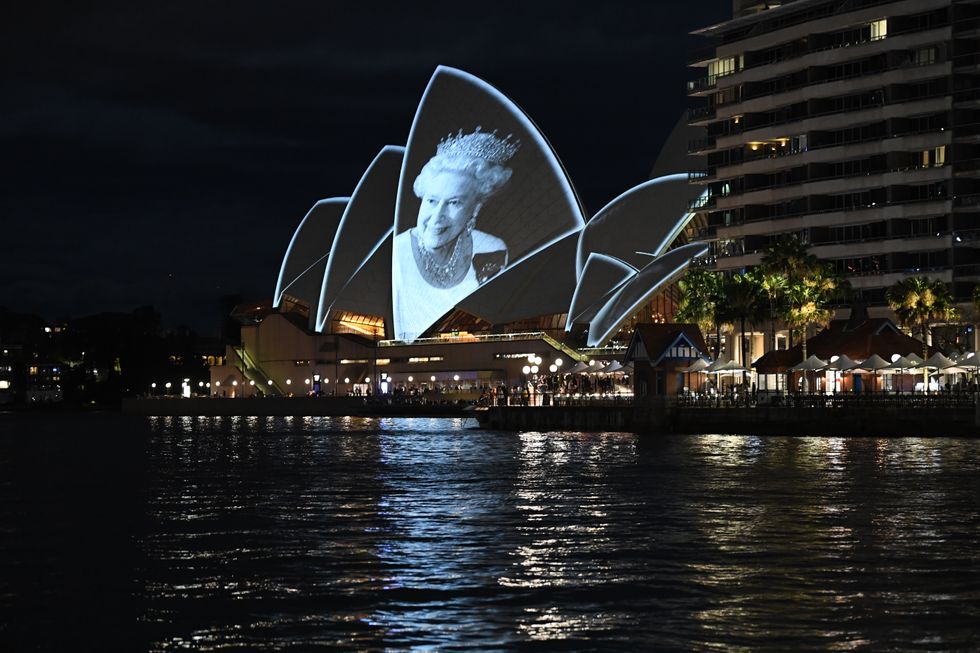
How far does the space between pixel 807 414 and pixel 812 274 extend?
13.1 metres

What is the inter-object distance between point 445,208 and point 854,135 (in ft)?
141

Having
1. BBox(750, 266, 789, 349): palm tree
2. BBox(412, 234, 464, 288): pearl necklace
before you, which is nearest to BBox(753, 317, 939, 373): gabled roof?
BBox(750, 266, 789, 349): palm tree

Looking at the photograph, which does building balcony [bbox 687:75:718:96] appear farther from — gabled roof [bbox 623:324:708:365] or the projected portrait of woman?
gabled roof [bbox 623:324:708:365]

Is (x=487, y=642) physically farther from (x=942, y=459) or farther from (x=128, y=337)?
(x=128, y=337)

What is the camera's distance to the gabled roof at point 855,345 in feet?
225

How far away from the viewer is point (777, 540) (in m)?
26.6

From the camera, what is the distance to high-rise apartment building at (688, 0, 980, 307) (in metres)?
83.2

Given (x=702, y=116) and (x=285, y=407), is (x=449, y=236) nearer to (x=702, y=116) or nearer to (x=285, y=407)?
(x=285, y=407)

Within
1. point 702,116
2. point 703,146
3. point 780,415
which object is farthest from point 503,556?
point 703,146

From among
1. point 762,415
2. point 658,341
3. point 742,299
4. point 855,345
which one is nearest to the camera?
point 762,415

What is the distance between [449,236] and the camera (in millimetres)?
122625

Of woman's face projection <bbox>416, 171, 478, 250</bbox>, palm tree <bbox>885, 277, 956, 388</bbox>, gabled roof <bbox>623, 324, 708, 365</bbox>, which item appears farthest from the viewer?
woman's face projection <bbox>416, 171, 478, 250</bbox>

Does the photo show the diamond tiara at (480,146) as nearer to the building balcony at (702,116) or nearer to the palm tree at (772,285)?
the building balcony at (702,116)

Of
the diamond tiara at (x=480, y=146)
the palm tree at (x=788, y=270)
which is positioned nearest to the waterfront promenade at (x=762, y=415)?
the palm tree at (x=788, y=270)
